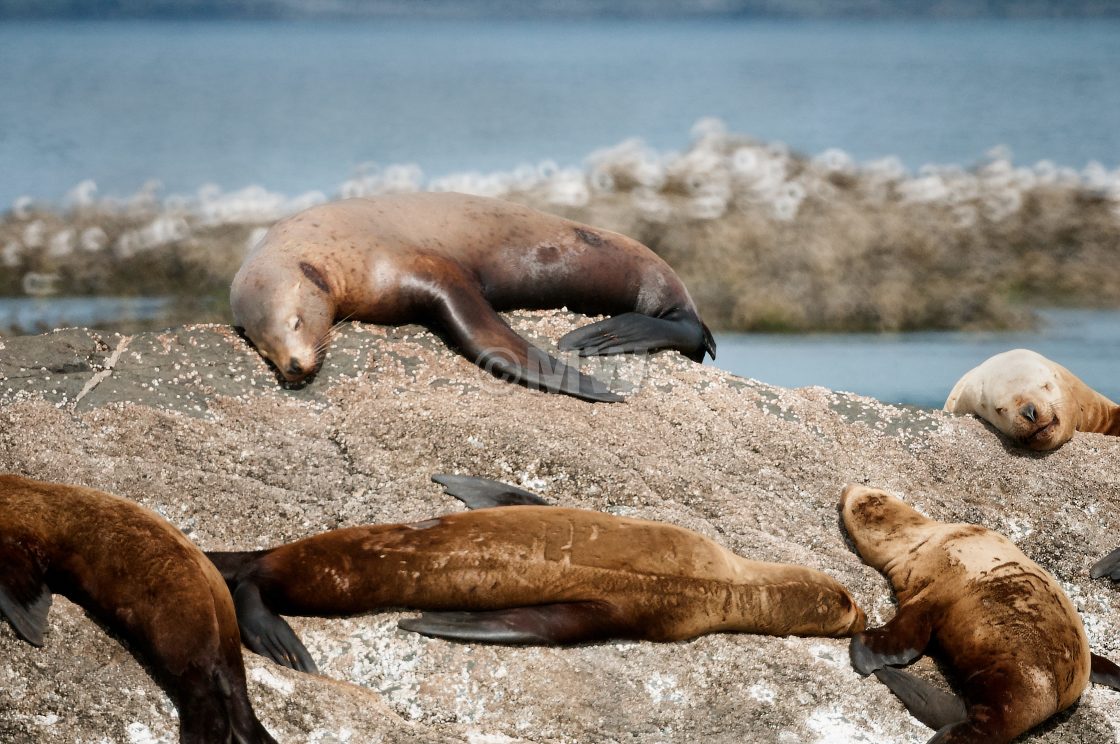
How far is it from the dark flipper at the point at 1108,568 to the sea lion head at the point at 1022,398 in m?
0.77

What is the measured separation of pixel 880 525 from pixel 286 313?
2.50 m

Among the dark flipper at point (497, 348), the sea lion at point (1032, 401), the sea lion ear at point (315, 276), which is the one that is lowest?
the sea lion at point (1032, 401)

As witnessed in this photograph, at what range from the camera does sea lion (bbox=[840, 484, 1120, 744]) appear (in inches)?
150

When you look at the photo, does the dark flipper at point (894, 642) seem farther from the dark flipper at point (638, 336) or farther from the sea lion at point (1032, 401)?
the dark flipper at point (638, 336)

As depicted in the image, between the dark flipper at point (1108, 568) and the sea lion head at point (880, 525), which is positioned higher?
the sea lion head at point (880, 525)

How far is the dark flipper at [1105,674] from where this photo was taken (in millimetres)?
4185

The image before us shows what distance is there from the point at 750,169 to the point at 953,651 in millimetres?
12172

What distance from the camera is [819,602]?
13.5 feet

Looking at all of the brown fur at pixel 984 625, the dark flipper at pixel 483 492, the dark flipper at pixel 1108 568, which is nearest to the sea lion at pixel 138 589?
the dark flipper at pixel 483 492

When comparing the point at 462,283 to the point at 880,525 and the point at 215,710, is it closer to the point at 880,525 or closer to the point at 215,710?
the point at 880,525

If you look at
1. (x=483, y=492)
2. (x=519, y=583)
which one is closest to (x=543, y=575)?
(x=519, y=583)

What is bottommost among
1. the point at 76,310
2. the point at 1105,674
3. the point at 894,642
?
the point at 76,310

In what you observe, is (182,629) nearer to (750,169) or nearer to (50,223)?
(50,223)

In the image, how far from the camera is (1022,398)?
5.65 meters
